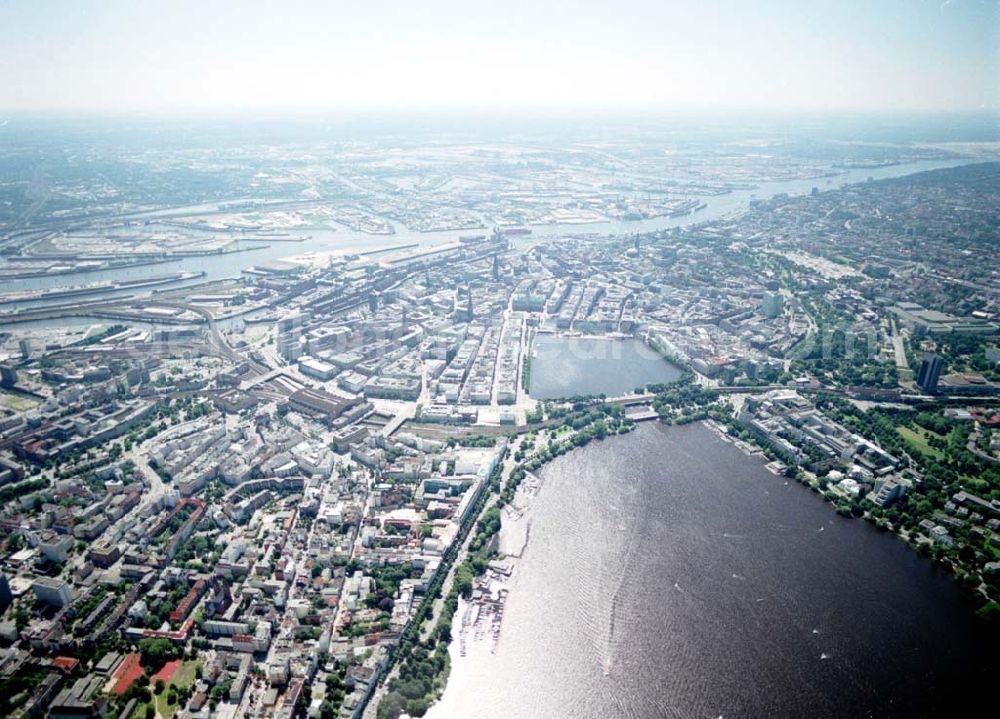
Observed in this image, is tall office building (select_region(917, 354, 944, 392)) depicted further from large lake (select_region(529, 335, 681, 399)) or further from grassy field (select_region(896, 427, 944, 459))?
large lake (select_region(529, 335, 681, 399))

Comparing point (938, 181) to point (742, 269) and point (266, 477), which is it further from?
point (266, 477)

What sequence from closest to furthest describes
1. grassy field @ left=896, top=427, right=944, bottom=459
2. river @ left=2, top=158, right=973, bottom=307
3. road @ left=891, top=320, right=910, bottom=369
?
1. grassy field @ left=896, top=427, right=944, bottom=459
2. road @ left=891, top=320, right=910, bottom=369
3. river @ left=2, top=158, right=973, bottom=307

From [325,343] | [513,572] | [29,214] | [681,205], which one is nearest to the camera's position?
[513,572]

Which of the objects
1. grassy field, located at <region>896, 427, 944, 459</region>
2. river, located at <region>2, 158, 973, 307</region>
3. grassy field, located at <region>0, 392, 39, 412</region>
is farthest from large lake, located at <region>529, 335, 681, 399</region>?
river, located at <region>2, 158, 973, 307</region>

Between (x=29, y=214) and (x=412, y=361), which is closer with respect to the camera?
(x=412, y=361)

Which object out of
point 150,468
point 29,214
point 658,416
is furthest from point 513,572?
point 29,214

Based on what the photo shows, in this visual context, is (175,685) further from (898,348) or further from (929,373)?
(898,348)
